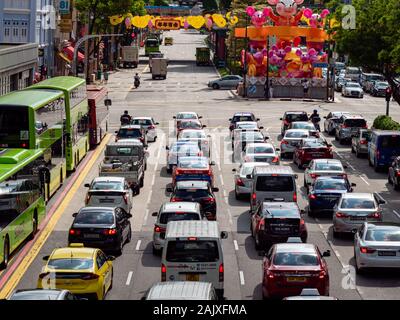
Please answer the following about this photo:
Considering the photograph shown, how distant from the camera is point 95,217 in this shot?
3028cm

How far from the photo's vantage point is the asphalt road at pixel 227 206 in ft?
89.4

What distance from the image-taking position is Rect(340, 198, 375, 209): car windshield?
3341 cm

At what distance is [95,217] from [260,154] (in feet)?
56.3

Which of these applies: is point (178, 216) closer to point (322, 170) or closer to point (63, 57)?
point (322, 170)

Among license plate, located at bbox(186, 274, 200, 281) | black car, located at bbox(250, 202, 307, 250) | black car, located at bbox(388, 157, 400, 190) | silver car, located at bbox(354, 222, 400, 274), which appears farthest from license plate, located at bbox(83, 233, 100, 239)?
black car, located at bbox(388, 157, 400, 190)

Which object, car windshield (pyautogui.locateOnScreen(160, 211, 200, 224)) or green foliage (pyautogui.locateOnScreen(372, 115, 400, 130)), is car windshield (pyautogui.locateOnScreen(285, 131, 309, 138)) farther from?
car windshield (pyautogui.locateOnScreen(160, 211, 200, 224))

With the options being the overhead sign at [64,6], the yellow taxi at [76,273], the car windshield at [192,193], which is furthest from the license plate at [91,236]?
the overhead sign at [64,6]

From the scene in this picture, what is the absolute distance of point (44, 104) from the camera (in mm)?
39906

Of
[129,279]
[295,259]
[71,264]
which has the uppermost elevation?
[295,259]

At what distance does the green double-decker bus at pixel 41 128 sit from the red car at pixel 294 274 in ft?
41.1

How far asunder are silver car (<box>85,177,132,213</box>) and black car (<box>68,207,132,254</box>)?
15.9ft

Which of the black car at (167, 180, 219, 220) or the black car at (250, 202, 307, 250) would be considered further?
the black car at (167, 180, 219, 220)

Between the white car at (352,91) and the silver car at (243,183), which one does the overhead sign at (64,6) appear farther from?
the silver car at (243,183)

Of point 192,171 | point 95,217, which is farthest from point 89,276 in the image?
point 192,171
